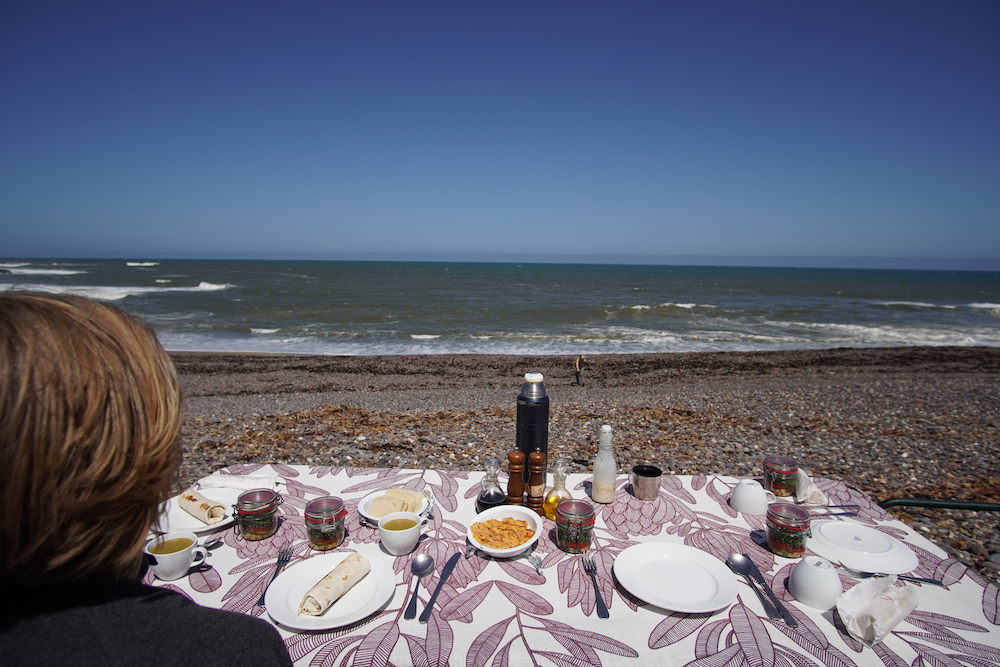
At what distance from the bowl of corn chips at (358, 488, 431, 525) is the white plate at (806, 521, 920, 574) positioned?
1.58 m

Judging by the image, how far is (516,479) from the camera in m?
2.16

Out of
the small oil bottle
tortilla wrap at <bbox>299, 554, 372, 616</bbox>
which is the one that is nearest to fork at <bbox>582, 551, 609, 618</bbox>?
the small oil bottle

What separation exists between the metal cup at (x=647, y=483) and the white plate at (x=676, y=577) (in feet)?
1.50

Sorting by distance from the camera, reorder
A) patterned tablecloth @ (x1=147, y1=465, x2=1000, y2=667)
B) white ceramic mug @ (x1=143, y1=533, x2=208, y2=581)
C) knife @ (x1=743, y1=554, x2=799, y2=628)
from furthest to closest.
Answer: white ceramic mug @ (x1=143, y1=533, x2=208, y2=581), knife @ (x1=743, y1=554, x2=799, y2=628), patterned tablecloth @ (x1=147, y1=465, x2=1000, y2=667)

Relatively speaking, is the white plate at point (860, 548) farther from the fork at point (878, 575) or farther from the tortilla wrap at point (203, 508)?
the tortilla wrap at point (203, 508)

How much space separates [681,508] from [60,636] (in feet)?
7.05

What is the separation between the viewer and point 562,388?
9.99 meters

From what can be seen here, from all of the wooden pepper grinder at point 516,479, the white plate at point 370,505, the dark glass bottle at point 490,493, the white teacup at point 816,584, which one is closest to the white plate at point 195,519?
the white plate at point 370,505

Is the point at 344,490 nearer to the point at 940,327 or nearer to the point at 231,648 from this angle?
the point at 231,648

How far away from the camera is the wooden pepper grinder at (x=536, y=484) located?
216cm

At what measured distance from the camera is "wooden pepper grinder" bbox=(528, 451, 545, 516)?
216 cm

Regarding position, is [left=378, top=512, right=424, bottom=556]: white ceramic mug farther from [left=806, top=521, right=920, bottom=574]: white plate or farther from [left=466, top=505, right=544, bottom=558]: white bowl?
[left=806, top=521, right=920, bottom=574]: white plate

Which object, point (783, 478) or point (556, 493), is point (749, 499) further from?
point (556, 493)

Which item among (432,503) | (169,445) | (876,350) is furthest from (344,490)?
(876,350)
